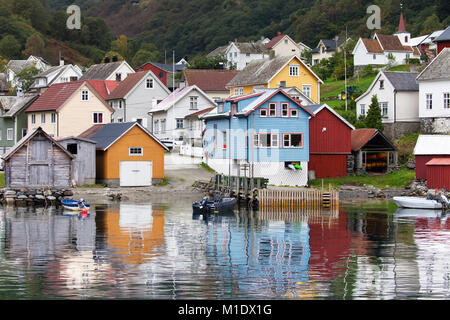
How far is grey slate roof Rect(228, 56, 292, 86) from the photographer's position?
90.9m

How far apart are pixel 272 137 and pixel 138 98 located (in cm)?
3216

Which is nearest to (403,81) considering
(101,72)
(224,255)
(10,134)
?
(10,134)

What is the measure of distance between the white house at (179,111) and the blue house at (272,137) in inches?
806

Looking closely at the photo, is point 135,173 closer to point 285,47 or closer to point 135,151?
point 135,151

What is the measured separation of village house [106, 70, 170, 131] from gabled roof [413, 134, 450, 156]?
36689 mm

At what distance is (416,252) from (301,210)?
19.5m

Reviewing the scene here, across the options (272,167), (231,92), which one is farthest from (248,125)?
(231,92)

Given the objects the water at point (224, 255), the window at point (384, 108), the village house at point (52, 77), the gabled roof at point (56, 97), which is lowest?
the water at point (224, 255)

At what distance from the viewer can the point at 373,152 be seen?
74375mm

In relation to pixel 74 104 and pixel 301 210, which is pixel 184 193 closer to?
pixel 301 210

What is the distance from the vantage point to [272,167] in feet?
225

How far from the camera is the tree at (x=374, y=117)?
7731cm

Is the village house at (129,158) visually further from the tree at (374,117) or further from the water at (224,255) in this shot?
the tree at (374,117)

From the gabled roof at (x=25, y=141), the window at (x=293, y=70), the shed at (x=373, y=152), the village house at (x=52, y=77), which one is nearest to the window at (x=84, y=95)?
the gabled roof at (x=25, y=141)
